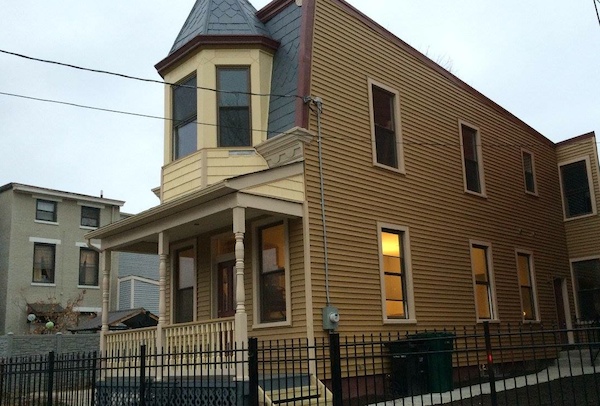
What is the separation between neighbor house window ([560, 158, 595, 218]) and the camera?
19.9 meters

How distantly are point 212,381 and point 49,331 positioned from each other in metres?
22.8

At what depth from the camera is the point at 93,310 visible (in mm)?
32781

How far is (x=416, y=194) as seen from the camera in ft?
47.8

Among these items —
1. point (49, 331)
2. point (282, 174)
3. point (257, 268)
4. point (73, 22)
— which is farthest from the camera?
point (73, 22)

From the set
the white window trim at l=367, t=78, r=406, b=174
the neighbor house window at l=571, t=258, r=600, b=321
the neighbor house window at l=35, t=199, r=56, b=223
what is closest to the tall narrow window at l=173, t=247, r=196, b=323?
the white window trim at l=367, t=78, r=406, b=174

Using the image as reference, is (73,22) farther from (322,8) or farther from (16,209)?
(322,8)

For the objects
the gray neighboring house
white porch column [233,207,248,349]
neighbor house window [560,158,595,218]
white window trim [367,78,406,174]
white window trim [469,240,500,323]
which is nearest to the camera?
white porch column [233,207,248,349]

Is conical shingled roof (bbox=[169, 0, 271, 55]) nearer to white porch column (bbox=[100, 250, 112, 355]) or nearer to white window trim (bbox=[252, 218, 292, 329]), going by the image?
→ white window trim (bbox=[252, 218, 292, 329])

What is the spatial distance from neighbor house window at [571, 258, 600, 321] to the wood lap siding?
692 mm

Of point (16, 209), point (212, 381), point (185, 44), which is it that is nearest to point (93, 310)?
point (16, 209)

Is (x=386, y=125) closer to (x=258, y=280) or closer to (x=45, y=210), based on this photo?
(x=258, y=280)

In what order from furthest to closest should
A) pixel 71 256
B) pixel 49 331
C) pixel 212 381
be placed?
pixel 71 256
pixel 49 331
pixel 212 381

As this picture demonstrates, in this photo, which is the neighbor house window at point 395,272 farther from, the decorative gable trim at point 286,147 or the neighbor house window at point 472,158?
the neighbor house window at point 472,158

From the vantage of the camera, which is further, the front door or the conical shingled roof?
the conical shingled roof
